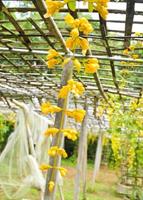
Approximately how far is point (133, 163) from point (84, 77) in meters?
5.35

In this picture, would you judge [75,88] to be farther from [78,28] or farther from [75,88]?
[78,28]

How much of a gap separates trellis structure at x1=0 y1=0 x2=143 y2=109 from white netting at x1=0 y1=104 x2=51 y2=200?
0.61m

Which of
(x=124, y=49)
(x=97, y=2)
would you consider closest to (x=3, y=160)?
(x=124, y=49)

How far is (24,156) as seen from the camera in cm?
590

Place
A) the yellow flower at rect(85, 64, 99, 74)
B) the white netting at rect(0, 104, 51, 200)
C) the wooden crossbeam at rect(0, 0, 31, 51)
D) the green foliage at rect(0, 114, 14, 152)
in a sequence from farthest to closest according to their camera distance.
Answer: the green foliage at rect(0, 114, 14, 152)
the white netting at rect(0, 104, 51, 200)
the wooden crossbeam at rect(0, 0, 31, 51)
the yellow flower at rect(85, 64, 99, 74)

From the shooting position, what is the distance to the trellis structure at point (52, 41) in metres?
2.32

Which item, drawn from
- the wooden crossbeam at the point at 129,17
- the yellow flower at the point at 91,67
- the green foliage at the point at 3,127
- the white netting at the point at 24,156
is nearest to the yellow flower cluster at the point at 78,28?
the yellow flower at the point at 91,67

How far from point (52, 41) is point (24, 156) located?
312 cm

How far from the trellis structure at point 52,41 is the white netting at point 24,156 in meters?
0.61

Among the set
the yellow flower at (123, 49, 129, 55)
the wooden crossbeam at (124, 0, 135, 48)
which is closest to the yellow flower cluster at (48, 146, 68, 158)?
the wooden crossbeam at (124, 0, 135, 48)

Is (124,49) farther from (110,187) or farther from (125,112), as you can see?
(110,187)

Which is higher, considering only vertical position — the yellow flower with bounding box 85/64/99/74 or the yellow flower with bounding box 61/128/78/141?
the yellow flower with bounding box 85/64/99/74

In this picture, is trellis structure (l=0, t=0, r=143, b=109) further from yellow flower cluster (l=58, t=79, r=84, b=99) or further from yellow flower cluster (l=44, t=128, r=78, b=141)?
yellow flower cluster (l=44, t=128, r=78, b=141)

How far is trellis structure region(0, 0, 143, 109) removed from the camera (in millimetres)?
2322
